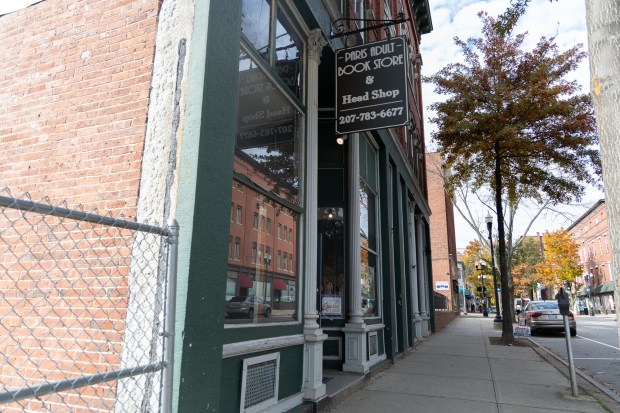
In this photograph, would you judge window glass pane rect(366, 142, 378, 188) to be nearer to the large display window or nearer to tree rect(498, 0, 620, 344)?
the large display window

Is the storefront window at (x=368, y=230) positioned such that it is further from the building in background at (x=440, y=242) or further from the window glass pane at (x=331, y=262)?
the building in background at (x=440, y=242)

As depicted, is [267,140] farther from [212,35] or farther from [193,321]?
[193,321]

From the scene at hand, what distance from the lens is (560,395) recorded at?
6461mm

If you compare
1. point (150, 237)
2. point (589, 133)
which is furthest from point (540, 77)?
point (150, 237)

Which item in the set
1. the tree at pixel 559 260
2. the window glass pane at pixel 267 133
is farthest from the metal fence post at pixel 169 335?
the tree at pixel 559 260

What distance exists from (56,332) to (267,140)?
289 cm

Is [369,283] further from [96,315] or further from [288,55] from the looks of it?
[96,315]

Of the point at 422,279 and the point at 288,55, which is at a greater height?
the point at 288,55

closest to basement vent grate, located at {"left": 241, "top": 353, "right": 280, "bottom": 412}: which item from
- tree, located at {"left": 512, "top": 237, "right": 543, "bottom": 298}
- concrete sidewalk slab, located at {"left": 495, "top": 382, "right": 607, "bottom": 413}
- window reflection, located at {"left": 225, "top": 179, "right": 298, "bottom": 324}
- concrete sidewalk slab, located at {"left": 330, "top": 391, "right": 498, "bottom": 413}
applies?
window reflection, located at {"left": 225, "top": 179, "right": 298, "bottom": 324}

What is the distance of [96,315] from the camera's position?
10.7ft

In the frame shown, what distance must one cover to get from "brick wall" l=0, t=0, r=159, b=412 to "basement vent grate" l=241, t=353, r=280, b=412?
4.17 ft

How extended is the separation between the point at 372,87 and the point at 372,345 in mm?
4817

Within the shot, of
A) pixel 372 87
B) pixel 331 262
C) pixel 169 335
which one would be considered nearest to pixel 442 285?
pixel 331 262

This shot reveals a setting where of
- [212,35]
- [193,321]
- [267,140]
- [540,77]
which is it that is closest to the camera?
[193,321]
